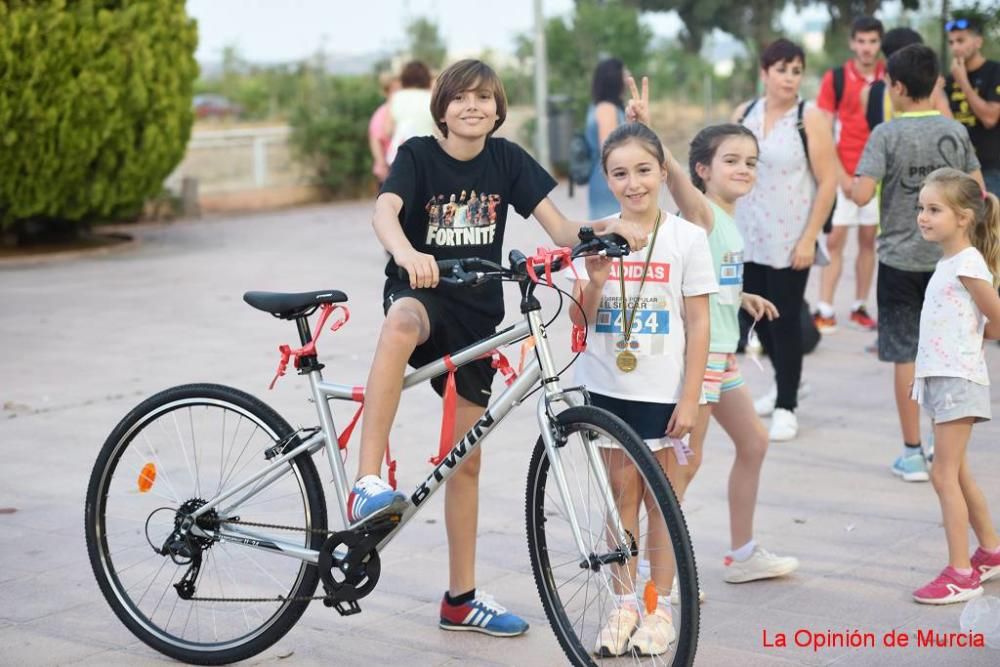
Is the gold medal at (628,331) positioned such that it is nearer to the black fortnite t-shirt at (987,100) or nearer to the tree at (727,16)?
the black fortnite t-shirt at (987,100)

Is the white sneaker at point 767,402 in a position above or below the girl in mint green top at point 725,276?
below

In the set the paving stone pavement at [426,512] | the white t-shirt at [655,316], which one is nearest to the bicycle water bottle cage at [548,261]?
the white t-shirt at [655,316]

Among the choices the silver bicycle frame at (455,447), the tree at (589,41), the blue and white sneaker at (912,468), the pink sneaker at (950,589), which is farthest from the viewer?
the tree at (589,41)

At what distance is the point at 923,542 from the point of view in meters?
5.52

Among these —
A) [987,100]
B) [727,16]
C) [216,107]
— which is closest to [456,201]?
[987,100]

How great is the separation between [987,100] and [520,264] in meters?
5.26

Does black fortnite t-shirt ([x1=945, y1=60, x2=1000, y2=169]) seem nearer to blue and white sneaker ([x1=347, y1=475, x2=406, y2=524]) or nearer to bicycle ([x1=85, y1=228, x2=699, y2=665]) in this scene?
bicycle ([x1=85, y1=228, x2=699, y2=665])

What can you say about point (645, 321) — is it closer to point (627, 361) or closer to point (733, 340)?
point (627, 361)

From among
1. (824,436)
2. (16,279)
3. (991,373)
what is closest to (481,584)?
(824,436)

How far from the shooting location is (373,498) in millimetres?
4137

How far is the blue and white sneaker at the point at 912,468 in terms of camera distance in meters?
6.39

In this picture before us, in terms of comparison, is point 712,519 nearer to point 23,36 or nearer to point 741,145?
point 741,145

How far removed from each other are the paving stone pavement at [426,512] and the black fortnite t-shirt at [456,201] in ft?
3.63

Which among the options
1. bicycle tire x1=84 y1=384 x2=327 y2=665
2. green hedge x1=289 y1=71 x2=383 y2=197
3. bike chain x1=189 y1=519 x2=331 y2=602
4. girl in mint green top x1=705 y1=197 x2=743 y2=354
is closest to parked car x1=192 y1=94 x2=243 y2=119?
green hedge x1=289 y1=71 x2=383 y2=197
